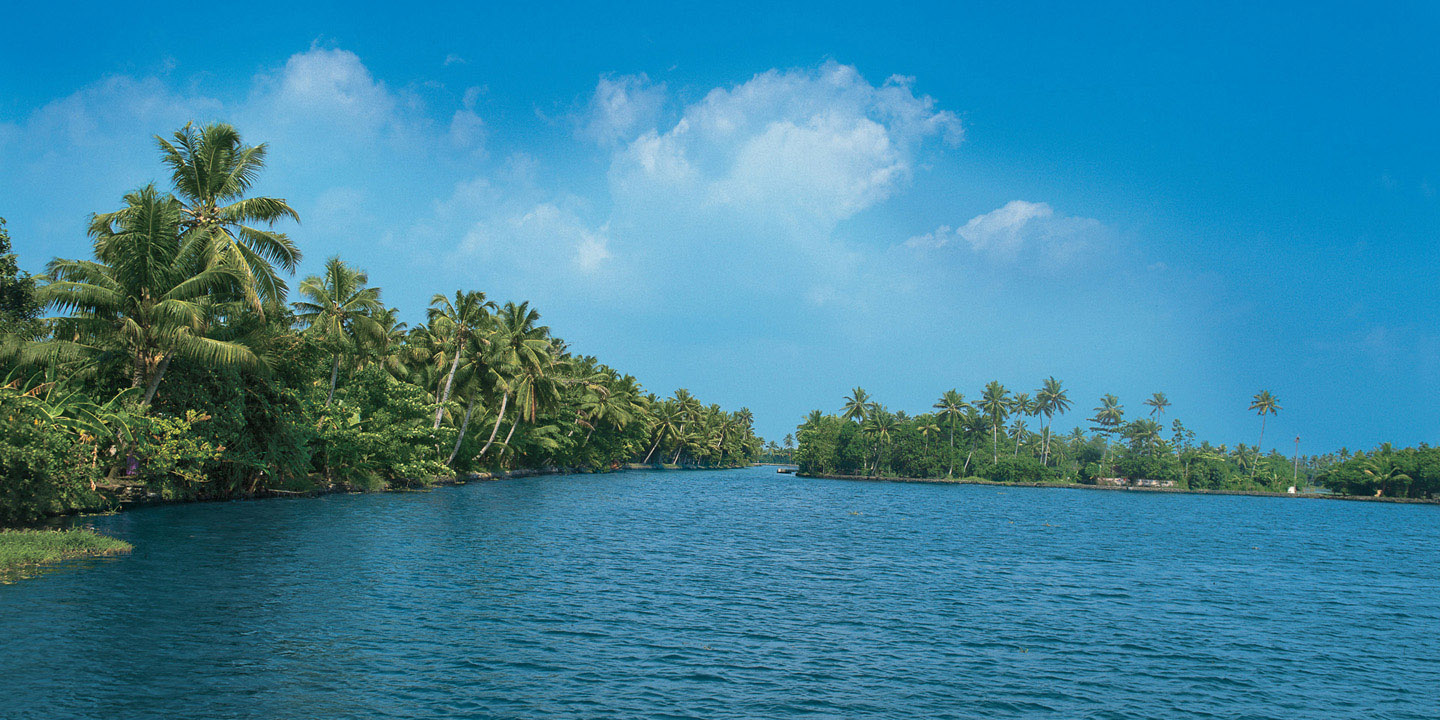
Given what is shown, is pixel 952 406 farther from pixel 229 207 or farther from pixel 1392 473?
pixel 229 207

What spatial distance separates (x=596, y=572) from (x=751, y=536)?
1391 centimetres

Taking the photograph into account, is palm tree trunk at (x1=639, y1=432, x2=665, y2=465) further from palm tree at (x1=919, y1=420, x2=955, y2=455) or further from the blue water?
the blue water

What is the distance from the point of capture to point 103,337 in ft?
100

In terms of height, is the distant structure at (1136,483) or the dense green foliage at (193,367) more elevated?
the dense green foliage at (193,367)

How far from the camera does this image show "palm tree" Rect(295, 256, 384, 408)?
47875 millimetres

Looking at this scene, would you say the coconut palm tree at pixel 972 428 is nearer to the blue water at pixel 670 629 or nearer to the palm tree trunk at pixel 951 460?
the palm tree trunk at pixel 951 460

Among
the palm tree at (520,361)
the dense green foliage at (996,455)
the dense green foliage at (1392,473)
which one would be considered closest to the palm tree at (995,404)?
the dense green foliage at (996,455)

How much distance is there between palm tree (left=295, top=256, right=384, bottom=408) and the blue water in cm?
1543

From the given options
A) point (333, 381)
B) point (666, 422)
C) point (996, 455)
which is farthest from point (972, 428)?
point (333, 381)

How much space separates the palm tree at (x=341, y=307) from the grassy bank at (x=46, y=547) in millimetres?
25953

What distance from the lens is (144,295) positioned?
31125mm

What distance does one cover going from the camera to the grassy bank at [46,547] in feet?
62.5

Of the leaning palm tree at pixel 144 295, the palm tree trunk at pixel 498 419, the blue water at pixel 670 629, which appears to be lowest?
the blue water at pixel 670 629

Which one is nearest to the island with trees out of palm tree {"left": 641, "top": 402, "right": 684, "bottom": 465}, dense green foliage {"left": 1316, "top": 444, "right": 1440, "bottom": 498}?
palm tree {"left": 641, "top": 402, "right": 684, "bottom": 465}
